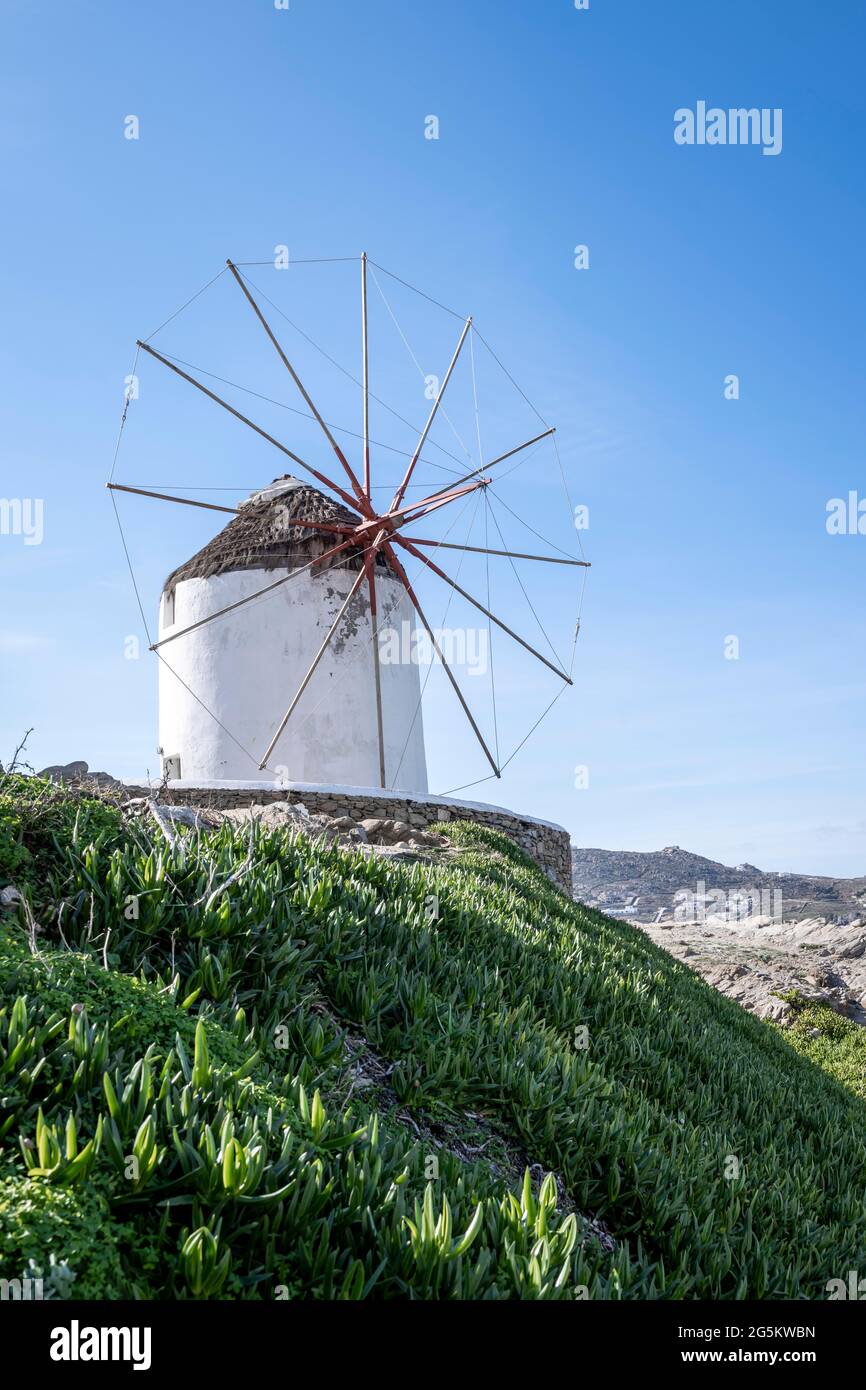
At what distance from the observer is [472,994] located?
5422 mm

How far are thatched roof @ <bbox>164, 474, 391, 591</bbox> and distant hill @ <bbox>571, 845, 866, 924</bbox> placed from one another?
25678 mm

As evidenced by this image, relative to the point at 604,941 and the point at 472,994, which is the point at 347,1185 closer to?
the point at 472,994

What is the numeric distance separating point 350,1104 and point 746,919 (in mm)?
37451

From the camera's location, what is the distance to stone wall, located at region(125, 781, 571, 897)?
1596 cm

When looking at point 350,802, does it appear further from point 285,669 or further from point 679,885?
point 679,885

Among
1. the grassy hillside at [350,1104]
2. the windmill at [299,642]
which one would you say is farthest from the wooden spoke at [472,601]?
the grassy hillside at [350,1104]

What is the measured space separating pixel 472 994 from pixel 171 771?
15920 millimetres

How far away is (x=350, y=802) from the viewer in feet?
53.9

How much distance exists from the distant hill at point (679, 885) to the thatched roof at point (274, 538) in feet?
84.2

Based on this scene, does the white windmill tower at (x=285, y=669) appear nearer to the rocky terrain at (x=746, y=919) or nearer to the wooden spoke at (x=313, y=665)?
the wooden spoke at (x=313, y=665)

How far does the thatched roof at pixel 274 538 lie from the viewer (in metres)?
20.6

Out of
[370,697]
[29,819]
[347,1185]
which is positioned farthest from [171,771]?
[347,1185]

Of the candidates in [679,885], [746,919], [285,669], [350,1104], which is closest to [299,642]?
[285,669]

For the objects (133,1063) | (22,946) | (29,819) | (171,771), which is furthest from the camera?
(171,771)
